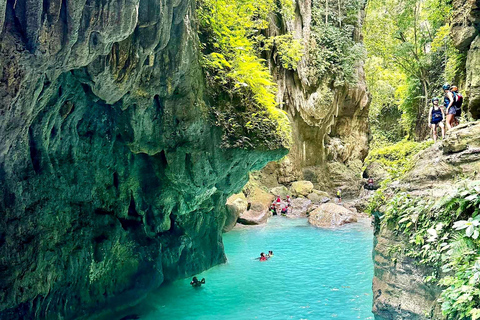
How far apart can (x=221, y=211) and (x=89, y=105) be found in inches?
282

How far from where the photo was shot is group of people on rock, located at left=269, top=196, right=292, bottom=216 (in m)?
24.2

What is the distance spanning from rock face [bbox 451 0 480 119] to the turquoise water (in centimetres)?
690

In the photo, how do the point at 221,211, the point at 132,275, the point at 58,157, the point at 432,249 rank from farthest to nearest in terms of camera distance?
the point at 221,211 → the point at 132,275 → the point at 58,157 → the point at 432,249

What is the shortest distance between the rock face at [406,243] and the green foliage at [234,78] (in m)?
4.05

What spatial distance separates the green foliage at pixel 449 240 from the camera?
15.4ft

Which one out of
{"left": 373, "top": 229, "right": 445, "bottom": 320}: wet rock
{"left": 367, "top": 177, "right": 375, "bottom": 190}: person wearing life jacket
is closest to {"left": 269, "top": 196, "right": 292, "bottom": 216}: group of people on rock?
{"left": 367, "top": 177, "right": 375, "bottom": 190}: person wearing life jacket

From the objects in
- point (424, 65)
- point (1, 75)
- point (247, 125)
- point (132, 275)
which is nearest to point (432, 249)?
point (247, 125)

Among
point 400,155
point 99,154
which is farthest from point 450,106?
point 99,154

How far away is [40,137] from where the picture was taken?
21.5 feet

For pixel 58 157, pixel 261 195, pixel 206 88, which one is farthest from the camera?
pixel 261 195

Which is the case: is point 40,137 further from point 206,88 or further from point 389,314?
point 389,314

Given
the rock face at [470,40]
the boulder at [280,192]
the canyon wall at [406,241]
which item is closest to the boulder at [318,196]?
the boulder at [280,192]

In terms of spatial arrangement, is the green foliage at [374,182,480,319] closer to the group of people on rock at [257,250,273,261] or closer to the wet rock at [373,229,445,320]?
the wet rock at [373,229,445,320]

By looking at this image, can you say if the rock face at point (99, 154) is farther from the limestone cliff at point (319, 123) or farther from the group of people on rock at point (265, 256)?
the limestone cliff at point (319, 123)
